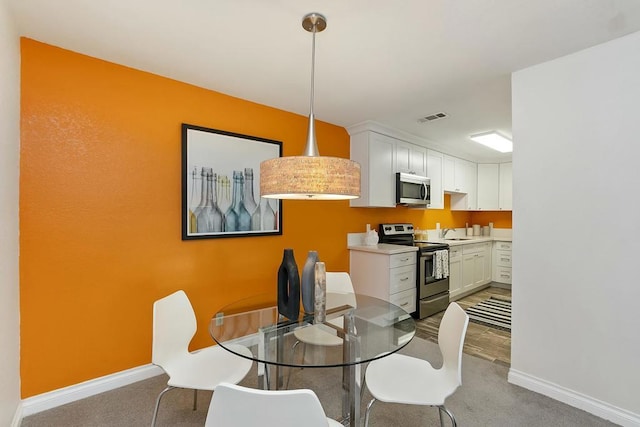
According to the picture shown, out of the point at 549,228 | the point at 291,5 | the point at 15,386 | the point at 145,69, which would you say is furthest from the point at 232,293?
the point at 549,228

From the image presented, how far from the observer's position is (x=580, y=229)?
1.97 m

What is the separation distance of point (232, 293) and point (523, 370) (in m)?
2.51

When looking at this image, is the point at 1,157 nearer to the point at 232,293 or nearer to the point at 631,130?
the point at 232,293

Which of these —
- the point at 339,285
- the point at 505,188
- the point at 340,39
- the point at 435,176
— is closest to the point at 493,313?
the point at 435,176

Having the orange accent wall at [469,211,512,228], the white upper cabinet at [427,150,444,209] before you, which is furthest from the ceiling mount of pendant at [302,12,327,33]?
the orange accent wall at [469,211,512,228]

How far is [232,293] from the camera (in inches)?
108

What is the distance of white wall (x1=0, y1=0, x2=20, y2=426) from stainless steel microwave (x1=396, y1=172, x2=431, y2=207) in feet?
11.7

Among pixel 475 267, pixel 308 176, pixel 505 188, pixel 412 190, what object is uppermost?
pixel 505 188

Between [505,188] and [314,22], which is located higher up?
[314,22]

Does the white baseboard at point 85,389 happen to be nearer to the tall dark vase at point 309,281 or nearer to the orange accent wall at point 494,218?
the tall dark vase at point 309,281

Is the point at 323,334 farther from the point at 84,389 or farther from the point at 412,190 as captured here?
the point at 412,190

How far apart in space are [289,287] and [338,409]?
0.94m

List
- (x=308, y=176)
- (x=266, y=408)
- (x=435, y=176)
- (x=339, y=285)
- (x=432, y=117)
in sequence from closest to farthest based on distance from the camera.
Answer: (x=266, y=408) → (x=308, y=176) → (x=339, y=285) → (x=432, y=117) → (x=435, y=176)

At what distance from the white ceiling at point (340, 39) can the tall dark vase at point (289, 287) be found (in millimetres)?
1396
